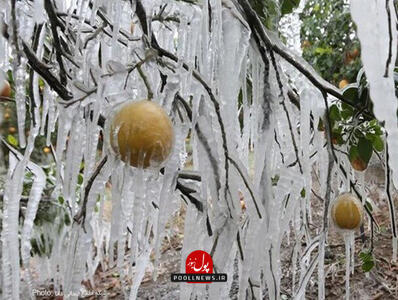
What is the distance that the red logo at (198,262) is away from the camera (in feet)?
1.89

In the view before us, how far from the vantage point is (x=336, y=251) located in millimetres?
1982

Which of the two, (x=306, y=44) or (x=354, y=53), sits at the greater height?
(x=306, y=44)

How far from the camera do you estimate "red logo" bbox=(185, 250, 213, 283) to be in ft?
1.89

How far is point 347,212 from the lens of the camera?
828 millimetres

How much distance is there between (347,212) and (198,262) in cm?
38

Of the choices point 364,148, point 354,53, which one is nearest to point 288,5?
point 364,148

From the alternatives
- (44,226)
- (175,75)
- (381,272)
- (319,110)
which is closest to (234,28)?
(175,75)

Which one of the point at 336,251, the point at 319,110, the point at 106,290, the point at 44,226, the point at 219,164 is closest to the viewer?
the point at 219,164

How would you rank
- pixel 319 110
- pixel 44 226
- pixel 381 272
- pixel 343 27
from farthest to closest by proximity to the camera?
pixel 343 27, pixel 381 272, pixel 44 226, pixel 319 110

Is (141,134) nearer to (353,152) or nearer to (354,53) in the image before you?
(353,152)

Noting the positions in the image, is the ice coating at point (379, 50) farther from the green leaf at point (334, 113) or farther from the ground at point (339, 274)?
the ground at point (339, 274)

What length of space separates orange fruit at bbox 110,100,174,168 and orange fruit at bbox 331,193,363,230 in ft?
1.62

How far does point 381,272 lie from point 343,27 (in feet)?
4.70

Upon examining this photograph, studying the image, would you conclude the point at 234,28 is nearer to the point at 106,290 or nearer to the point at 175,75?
the point at 175,75
